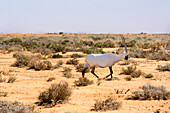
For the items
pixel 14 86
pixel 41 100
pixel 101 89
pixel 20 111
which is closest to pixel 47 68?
pixel 14 86

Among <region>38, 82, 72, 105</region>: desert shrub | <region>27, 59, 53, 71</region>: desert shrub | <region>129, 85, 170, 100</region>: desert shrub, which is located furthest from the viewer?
<region>27, 59, 53, 71</region>: desert shrub

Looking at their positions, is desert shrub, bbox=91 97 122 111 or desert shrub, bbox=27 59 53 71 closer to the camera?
desert shrub, bbox=91 97 122 111

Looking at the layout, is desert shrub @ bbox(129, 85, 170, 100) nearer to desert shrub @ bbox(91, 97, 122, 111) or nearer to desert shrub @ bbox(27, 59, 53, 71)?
desert shrub @ bbox(91, 97, 122, 111)

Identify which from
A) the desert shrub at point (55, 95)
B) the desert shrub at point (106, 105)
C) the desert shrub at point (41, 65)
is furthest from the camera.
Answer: the desert shrub at point (41, 65)

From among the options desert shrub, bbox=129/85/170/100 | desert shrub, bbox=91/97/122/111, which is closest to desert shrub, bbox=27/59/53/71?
desert shrub, bbox=129/85/170/100

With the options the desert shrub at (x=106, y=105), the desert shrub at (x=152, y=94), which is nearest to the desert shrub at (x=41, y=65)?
the desert shrub at (x=152, y=94)

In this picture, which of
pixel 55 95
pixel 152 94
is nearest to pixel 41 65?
pixel 55 95

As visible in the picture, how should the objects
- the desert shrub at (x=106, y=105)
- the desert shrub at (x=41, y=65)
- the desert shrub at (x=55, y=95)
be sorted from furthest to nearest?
the desert shrub at (x=41, y=65) < the desert shrub at (x=55, y=95) < the desert shrub at (x=106, y=105)

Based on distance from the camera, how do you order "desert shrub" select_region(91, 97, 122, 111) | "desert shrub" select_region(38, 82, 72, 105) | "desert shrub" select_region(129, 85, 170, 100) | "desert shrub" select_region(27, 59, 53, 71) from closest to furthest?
"desert shrub" select_region(91, 97, 122, 111) → "desert shrub" select_region(38, 82, 72, 105) → "desert shrub" select_region(129, 85, 170, 100) → "desert shrub" select_region(27, 59, 53, 71)

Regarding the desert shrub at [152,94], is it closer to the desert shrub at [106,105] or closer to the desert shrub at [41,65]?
the desert shrub at [106,105]

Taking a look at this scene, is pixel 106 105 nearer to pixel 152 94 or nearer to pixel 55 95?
pixel 55 95

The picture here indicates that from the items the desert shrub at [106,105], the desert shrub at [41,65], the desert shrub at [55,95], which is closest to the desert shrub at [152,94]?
the desert shrub at [106,105]

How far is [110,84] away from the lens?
35.9ft

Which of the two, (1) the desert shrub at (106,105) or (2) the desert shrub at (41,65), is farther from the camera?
(2) the desert shrub at (41,65)
